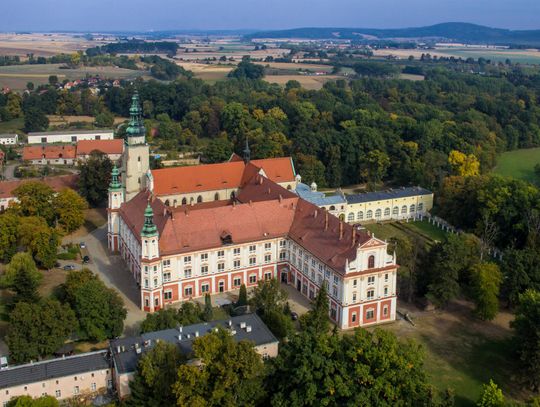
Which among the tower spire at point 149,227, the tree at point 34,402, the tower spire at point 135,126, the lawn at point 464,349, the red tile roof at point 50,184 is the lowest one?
the lawn at point 464,349

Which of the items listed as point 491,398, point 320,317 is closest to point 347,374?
point 491,398

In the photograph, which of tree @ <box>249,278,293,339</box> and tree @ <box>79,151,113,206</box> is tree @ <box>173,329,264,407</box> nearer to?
tree @ <box>249,278,293,339</box>

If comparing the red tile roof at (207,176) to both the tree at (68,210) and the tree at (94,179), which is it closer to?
the tree at (68,210)

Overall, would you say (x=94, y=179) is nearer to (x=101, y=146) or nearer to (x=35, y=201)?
(x=35, y=201)

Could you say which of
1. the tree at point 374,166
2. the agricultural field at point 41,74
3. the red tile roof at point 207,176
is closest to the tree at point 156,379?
the red tile roof at point 207,176

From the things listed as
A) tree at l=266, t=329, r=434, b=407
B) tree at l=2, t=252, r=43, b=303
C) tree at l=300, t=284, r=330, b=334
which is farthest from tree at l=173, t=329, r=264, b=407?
tree at l=2, t=252, r=43, b=303

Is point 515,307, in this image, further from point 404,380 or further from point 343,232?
point 404,380

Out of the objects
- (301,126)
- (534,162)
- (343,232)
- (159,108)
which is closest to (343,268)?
(343,232)
